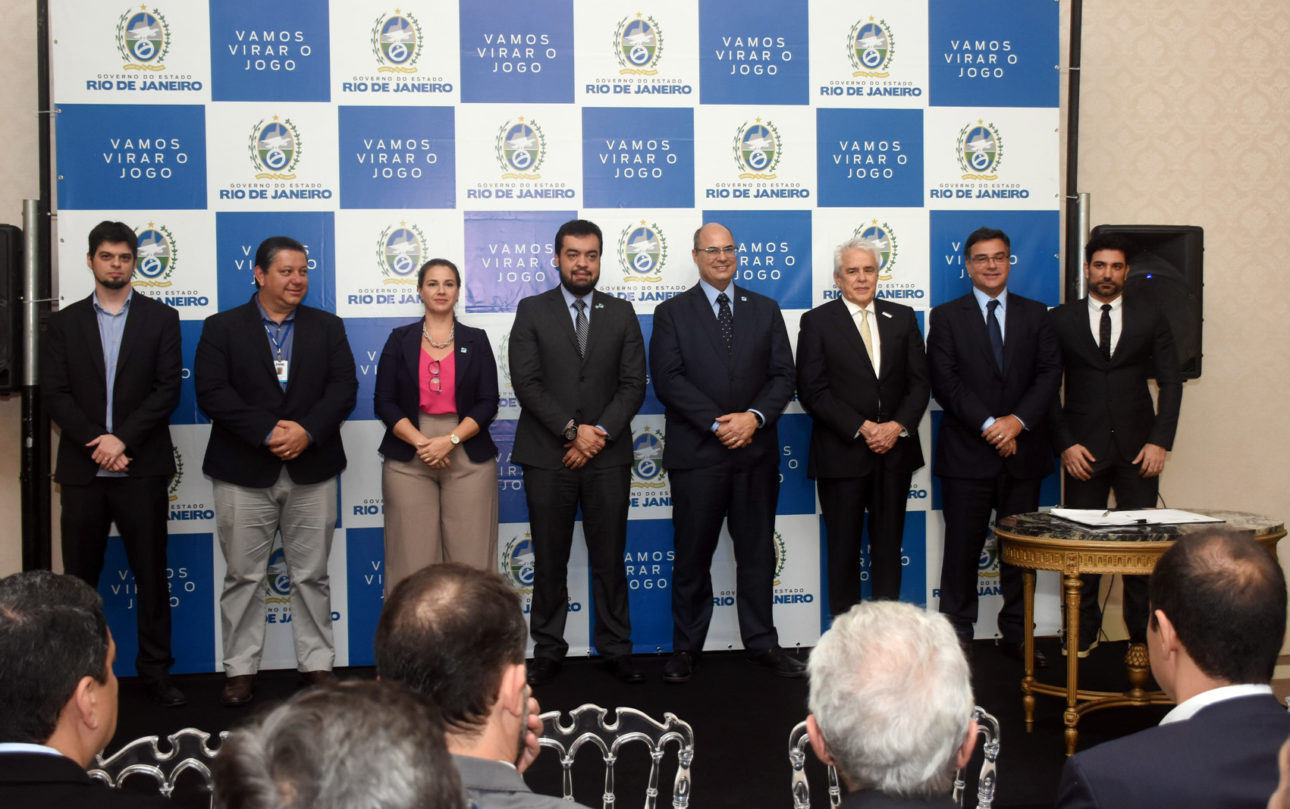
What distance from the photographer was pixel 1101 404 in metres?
4.51

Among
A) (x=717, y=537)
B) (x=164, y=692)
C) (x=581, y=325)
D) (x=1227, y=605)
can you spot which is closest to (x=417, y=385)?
(x=581, y=325)

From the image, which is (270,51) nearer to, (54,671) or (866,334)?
(866,334)

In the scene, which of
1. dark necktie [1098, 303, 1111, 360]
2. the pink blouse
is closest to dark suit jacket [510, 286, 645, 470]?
the pink blouse

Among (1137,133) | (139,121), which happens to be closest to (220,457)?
(139,121)

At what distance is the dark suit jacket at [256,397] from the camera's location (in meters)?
4.11

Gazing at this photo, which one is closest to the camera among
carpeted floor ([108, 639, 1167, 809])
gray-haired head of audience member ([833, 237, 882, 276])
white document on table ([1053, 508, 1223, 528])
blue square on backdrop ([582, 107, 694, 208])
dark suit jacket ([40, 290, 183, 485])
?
carpeted floor ([108, 639, 1167, 809])

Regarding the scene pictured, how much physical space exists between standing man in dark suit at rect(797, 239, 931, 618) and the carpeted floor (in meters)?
0.57

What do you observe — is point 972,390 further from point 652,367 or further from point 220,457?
point 220,457

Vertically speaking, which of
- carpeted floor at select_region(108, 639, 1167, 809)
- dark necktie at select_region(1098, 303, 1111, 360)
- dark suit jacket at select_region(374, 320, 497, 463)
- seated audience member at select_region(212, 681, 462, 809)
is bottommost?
carpeted floor at select_region(108, 639, 1167, 809)

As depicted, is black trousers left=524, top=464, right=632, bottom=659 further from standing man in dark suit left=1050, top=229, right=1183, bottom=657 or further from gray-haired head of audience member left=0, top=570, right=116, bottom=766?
gray-haired head of audience member left=0, top=570, right=116, bottom=766

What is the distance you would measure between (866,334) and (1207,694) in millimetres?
3115

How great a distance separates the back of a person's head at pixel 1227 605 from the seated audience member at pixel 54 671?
1605mm

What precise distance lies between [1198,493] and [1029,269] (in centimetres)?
157

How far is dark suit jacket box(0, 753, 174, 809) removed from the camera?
120cm
